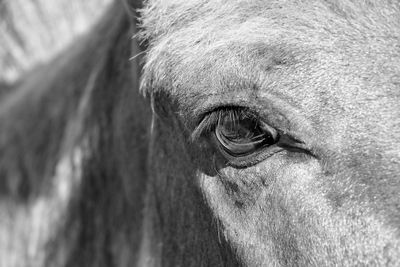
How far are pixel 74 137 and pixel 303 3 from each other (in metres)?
1.60

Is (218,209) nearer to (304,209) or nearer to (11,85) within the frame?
(304,209)

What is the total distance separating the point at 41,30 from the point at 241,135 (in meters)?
2.47

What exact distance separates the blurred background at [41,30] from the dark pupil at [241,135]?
7.39 ft

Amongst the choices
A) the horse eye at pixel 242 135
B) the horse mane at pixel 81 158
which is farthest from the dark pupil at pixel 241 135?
the horse mane at pixel 81 158

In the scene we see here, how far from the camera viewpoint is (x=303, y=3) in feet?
6.33

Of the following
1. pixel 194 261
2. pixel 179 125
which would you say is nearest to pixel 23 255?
pixel 194 261

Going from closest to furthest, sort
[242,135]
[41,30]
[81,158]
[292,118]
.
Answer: [292,118], [242,135], [81,158], [41,30]

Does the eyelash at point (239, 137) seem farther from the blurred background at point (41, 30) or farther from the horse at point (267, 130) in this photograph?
the blurred background at point (41, 30)

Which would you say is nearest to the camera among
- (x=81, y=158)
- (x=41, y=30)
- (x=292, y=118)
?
(x=292, y=118)

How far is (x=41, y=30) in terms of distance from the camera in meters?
4.07

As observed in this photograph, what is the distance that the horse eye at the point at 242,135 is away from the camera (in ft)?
6.28

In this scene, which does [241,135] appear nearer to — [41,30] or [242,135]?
[242,135]

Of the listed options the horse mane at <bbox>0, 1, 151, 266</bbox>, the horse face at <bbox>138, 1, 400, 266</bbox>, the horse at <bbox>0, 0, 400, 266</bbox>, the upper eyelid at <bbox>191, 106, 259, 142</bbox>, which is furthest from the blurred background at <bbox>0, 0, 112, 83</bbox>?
the upper eyelid at <bbox>191, 106, 259, 142</bbox>

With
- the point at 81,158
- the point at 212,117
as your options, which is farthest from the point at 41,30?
the point at 212,117
